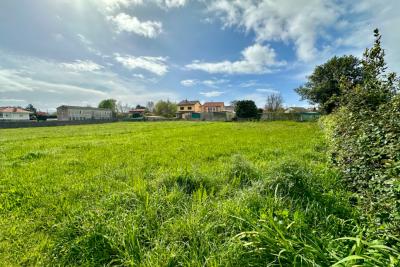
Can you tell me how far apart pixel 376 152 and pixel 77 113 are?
7437 cm

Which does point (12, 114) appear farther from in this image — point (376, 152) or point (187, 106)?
point (376, 152)

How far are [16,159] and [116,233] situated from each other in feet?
23.4

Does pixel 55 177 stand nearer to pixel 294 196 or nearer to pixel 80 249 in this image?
pixel 80 249

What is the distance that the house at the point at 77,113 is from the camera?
59906 millimetres

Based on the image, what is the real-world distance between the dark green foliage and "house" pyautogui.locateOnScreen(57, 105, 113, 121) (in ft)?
192

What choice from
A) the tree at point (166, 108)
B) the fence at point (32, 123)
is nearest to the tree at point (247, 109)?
the fence at point (32, 123)

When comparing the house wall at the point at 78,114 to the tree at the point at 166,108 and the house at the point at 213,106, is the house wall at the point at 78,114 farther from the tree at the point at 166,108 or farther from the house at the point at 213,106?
the house at the point at 213,106


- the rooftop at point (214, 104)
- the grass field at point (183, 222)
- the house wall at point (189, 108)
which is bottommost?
the grass field at point (183, 222)

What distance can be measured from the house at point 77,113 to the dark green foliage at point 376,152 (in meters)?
58.5

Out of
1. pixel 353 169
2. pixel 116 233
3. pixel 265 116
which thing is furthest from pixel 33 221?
pixel 265 116

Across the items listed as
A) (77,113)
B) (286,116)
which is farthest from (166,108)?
(286,116)

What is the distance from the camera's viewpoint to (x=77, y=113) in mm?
63375

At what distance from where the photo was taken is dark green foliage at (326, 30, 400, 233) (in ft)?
6.27

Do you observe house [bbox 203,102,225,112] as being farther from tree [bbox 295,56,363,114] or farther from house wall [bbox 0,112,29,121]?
house wall [bbox 0,112,29,121]
